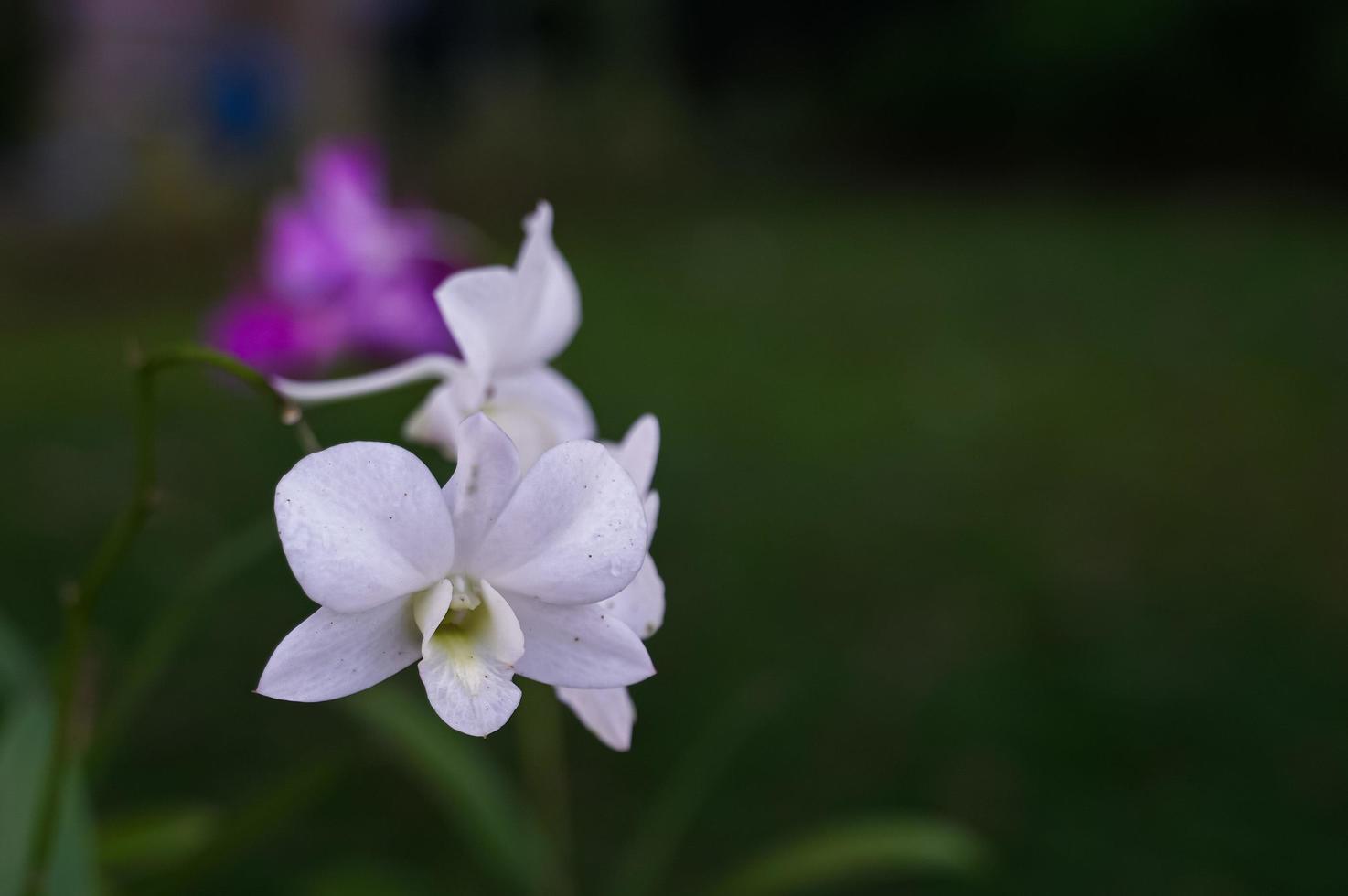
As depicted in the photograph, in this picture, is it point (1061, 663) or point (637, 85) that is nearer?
point (1061, 663)

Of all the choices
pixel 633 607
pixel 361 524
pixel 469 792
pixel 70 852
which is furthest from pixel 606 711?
pixel 469 792

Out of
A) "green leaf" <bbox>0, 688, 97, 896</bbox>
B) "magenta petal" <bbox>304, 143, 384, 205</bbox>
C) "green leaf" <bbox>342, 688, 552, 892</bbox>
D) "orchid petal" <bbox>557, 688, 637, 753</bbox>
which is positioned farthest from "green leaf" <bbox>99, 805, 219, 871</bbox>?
"orchid petal" <bbox>557, 688, 637, 753</bbox>

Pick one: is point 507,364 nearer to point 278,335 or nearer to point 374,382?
point 374,382

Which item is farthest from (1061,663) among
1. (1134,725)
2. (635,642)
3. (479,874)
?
(635,642)

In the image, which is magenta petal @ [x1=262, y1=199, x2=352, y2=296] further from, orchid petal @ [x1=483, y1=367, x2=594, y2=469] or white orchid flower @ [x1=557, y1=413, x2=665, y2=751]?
white orchid flower @ [x1=557, y1=413, x2=665, y2=751]

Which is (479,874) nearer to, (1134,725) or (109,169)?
(1134,725)
